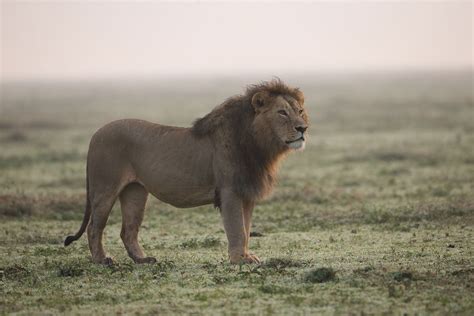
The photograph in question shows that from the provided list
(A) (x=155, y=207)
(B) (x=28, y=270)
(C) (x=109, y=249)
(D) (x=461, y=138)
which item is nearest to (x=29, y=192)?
(A) (x=155, y=207)

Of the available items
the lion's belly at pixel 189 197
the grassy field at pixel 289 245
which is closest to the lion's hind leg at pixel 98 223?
the grassy field at pixel 289 245

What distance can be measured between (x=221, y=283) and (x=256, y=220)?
5511 mm

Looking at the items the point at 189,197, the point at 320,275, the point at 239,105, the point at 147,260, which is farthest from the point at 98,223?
the point at 320,275

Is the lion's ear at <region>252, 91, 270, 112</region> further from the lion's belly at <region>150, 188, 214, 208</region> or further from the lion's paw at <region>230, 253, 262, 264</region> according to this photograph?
the lion's paw at <region>230, 253, 262, 264</region>

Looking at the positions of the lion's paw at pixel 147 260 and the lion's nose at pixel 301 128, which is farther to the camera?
the lion's paw at pixel 147 260

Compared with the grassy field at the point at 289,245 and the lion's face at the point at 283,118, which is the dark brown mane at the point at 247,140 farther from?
the grassy field at the point at 289,245

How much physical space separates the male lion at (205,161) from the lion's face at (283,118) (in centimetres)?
1

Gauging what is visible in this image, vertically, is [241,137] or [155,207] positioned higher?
[241,137]

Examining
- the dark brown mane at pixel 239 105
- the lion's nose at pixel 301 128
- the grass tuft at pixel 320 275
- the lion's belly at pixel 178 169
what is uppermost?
the dark brown mane at pixel 239 105

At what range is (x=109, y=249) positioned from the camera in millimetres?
12977

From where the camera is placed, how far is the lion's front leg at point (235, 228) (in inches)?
429

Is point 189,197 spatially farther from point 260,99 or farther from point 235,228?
point 260,99

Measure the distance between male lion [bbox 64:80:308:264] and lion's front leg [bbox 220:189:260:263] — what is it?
0.04ft

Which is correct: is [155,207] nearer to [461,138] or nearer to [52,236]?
[52,236]
